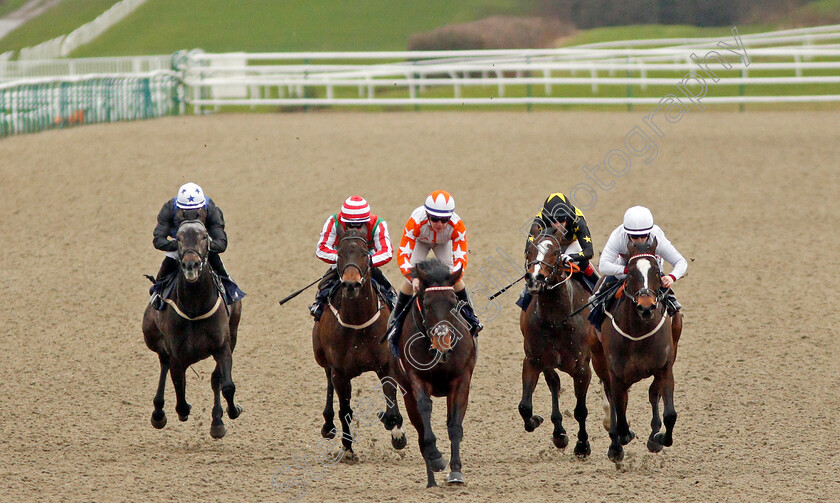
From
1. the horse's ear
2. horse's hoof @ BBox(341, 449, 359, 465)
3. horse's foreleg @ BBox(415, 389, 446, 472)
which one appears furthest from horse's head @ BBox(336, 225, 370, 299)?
horse's hoof @ BBox(341, 449, 359, 465)

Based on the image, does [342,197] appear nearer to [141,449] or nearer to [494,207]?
[494,207]

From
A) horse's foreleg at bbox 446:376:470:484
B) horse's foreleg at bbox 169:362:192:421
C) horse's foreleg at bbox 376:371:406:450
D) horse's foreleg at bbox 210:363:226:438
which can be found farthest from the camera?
horse's foreleg at bbox 169:362:192:421

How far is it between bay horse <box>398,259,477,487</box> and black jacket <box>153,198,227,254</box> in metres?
1.84

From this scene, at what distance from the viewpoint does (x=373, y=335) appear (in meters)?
7.61

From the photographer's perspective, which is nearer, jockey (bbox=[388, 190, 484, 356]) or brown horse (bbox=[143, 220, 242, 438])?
jockey (bbox=[388, 190, 484, 356])

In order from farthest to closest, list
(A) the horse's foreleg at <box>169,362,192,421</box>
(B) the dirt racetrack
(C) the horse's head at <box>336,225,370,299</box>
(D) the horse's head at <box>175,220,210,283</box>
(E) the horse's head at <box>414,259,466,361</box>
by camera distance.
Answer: (A) the horse's foreleg at <box>169,362,192,421</box> → (D) the horse's head at <box>175,220,210,283</box> → (B) the dirt racetrack → (C) the horse's head at <box>336,225,370,299</box> → (E) the horse's head at <box>414,259,466,361</box>

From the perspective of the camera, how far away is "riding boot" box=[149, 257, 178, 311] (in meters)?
8.06

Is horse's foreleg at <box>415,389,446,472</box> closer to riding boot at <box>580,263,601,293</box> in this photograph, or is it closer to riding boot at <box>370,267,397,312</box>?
riding boot at <box>370,267,397,312</box>

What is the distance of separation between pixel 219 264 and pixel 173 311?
1.97 feet

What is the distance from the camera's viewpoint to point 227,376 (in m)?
7.93

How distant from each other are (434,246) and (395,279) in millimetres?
5475

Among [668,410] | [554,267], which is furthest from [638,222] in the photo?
[668,410]

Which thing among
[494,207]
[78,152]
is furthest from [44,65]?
[494,207]

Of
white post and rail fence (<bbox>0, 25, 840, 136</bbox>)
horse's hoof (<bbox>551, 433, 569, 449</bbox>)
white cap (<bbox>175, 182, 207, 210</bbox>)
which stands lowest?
horse's hoof (<bbox>551, 433, 569, 449</bbox>)
